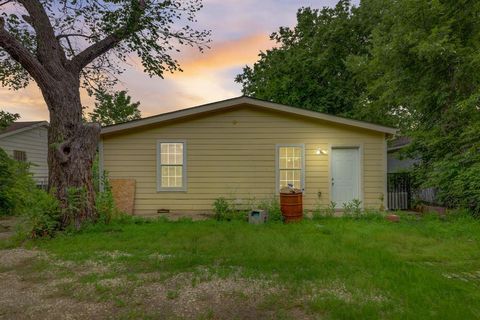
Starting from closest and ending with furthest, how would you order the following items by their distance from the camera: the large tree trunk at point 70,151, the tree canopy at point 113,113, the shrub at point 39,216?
the shrub at point 39,216
the large tree trunk at point 70,151
the tree canopy at point 113,113

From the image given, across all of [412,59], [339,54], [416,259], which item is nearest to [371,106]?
[339,54]

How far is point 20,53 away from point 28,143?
14877 mm

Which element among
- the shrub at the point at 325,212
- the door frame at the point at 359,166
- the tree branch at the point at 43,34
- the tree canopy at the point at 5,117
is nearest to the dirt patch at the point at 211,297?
the shrub at the point at 325,212

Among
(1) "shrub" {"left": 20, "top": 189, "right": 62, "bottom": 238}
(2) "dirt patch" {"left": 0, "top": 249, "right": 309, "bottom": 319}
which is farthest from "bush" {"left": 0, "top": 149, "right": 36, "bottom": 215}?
(2) "dirt patch" {"left": 0, "top": 249, "right": 309, "bottom": 319}

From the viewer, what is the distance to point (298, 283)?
12.6 feet

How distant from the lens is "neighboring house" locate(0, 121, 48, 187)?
56.6 ft

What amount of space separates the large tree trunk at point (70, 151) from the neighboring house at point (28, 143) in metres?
11.2

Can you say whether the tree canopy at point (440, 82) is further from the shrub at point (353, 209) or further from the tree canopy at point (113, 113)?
the tree canopy at point (113, 113)

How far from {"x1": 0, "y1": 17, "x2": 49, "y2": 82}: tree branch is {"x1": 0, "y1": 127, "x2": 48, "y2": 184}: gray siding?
12074 mm

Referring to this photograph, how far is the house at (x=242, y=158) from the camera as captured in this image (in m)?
9.34

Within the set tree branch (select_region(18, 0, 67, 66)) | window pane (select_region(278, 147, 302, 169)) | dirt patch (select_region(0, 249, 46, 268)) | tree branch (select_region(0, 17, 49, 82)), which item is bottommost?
dirt patch (select_region(0, 249, 46, 268))

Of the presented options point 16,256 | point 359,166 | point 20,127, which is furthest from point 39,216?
point 20,127

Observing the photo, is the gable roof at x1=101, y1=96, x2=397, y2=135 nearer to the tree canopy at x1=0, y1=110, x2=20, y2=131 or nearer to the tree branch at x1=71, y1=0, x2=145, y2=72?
the tree branch at x1=71, y1=0, x2=145, y2=72

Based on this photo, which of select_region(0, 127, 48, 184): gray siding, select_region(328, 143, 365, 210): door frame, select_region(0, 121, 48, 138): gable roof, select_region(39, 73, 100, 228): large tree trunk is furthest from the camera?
select_region(0, 127, 48, 184): gray siding
